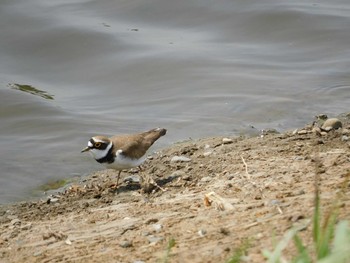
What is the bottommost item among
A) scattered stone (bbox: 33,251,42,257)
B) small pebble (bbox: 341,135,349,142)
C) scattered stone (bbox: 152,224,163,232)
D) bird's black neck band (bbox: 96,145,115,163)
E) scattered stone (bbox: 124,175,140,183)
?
scattered stone (bbox: 124,175,140,183)

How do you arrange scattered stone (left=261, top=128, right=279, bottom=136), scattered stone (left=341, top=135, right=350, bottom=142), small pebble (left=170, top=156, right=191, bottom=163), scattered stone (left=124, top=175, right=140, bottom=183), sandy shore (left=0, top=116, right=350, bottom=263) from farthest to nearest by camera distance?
scattered stone (left=261, top=128, right=279, bottom=136) → small pebble (left=170, top=156, right=191, bottom=163) → scattered stone (left=124, top=175, right=140, bottom=183) → scattered stone (left=341, top=135, right=350, bottom=142) → sandy shore (left=0, top=116, right=350, bottom=263)

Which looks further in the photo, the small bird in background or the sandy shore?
the small bird in background

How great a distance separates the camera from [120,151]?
9242mm

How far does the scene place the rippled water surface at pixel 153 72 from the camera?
12.0 meters

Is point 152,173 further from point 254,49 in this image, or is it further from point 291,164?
point 254,49

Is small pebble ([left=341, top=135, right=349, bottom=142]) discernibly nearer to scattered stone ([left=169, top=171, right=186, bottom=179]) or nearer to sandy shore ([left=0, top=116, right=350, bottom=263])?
sandy shore ([left=0, top=116, right=350, bottom=263])

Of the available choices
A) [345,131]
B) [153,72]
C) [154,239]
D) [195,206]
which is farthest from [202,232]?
[153,72]

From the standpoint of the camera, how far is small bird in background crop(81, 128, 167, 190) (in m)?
9.26

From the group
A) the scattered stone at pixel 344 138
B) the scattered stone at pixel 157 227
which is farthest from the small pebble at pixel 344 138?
the scattered stone at pixel 157 227

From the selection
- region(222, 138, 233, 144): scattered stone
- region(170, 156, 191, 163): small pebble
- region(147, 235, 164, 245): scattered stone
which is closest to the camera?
region(147, 235, 164, 245): scattered stone

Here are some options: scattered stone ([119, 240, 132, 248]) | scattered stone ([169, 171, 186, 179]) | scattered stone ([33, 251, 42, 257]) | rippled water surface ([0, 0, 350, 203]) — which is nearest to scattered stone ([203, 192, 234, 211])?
scattered stone ([119, 240, 132, 248])

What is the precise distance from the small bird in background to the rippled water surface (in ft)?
4.75

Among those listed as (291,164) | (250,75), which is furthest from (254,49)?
(291,164)

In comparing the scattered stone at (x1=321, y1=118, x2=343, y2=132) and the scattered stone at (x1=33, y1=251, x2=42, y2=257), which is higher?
the scattered stone at (x1=321, y1=118, x2=343, y2=132)
